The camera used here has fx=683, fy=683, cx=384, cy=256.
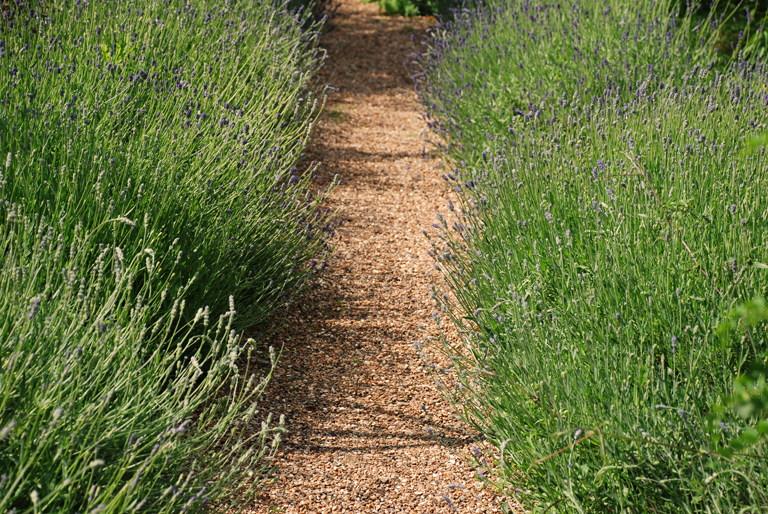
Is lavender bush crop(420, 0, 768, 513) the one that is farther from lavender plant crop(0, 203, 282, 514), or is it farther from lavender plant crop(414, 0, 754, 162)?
lavender plant crop(414, 0, 754, 162)

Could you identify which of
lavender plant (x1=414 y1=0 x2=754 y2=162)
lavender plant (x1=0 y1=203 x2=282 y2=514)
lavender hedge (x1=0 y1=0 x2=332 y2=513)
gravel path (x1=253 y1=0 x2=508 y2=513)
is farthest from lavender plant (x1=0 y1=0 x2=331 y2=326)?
lavender plant (x1=414 y1=0 x2=754 y2=162)

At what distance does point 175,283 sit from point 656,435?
193 centimetres

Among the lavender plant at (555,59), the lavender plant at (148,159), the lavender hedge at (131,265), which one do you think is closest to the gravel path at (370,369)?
the lavender hedge at (131,265)

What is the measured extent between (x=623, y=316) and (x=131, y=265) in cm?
169

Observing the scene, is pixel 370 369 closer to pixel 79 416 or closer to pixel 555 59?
pixel 79 416

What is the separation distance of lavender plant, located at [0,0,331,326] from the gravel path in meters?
0.31

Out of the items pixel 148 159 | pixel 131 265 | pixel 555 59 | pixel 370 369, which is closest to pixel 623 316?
pixel 370 369

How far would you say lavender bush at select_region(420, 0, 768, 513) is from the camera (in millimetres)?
2006

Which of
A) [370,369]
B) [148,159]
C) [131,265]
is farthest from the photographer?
[370,369]

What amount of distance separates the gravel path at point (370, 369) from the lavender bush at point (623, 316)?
0.22m

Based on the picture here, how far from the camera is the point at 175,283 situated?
9.43ft

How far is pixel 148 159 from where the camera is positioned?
3064 millimetres

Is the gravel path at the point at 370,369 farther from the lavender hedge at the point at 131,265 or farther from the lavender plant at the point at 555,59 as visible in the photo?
the lavender plant at the point at 555,59

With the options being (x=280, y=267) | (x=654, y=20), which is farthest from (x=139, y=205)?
(x=654, y=20)
